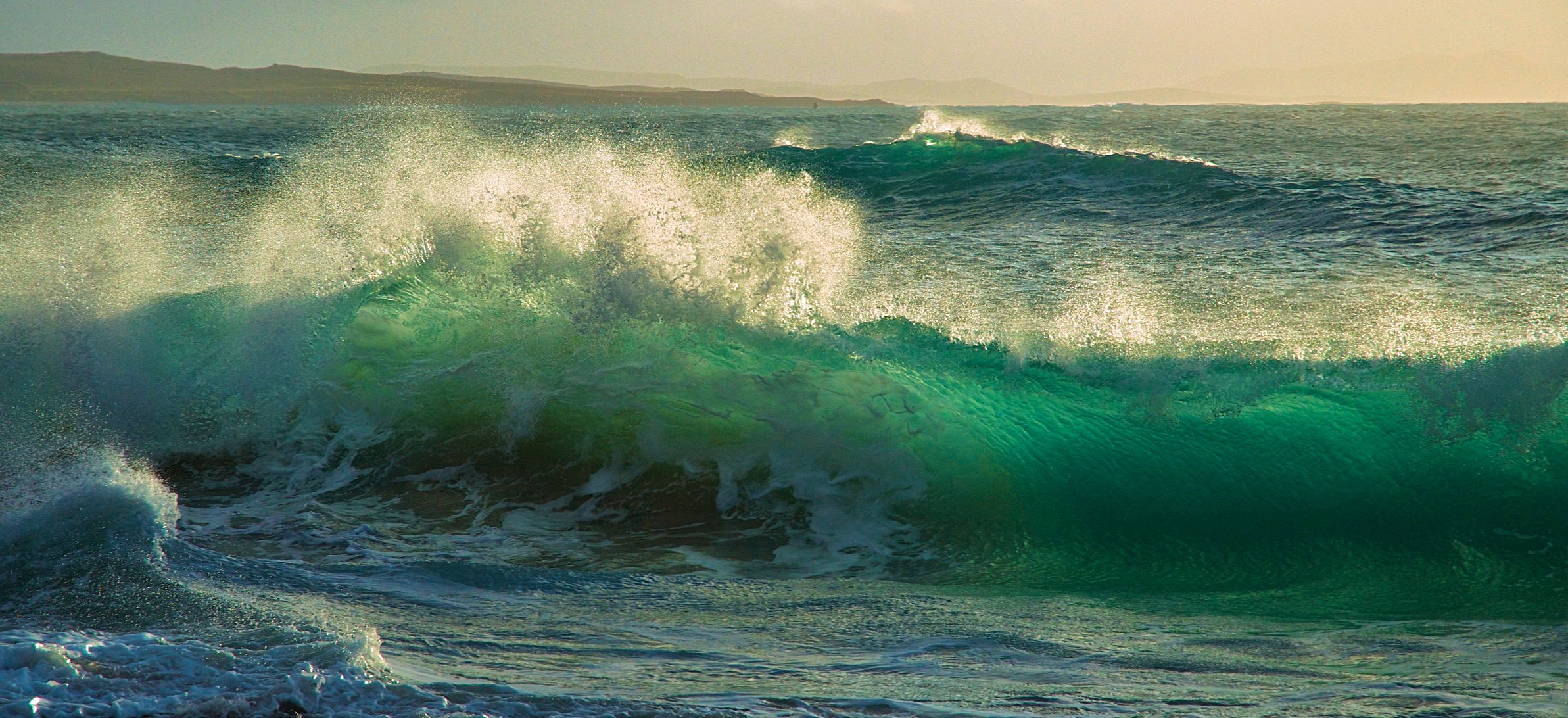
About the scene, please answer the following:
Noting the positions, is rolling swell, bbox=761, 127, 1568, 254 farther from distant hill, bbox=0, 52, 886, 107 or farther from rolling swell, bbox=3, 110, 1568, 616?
distant hill, bbox=0, 52, 886, 107

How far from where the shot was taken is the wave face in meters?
3.23

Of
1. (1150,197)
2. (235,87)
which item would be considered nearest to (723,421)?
(1150,197)

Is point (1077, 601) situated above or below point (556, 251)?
below

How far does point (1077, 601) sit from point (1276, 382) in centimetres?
261

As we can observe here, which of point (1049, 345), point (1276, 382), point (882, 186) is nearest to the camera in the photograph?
point (1276, 382)

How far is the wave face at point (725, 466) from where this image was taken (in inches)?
127

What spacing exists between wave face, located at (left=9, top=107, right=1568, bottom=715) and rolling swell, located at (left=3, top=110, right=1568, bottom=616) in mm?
28

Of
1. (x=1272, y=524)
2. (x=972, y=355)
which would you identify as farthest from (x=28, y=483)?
(x=1272, y=524)

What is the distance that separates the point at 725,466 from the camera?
587 cm

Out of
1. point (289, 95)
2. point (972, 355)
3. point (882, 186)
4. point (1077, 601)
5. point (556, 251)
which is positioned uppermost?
point (289, 95)

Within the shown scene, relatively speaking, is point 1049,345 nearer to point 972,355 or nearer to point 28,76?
point 972,355

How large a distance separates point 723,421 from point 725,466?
1.46 ft

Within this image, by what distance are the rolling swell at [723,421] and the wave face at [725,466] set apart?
0.03 meters

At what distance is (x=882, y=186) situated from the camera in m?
18.0
